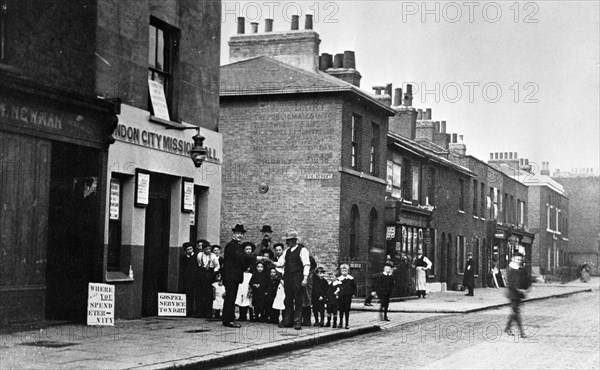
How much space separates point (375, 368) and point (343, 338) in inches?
179

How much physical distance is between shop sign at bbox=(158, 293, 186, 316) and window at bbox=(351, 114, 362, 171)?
41.9 ft

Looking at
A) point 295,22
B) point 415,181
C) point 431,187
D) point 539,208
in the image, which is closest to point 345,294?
point 295,22

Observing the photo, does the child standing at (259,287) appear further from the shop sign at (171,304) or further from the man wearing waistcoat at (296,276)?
the shop sign at (171,304)

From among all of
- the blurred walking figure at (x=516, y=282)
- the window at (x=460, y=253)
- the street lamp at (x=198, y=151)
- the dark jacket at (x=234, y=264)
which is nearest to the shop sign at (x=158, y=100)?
the street lamp at (x=198, y=151)

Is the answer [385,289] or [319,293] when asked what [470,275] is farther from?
[319,293]

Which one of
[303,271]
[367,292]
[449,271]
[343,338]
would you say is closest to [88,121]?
[303,271]

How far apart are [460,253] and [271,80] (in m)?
18.4

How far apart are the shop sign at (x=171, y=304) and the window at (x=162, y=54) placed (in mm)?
3776

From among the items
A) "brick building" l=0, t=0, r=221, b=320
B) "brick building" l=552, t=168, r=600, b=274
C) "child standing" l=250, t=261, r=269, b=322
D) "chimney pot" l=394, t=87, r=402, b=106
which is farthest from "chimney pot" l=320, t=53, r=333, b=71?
"brick building" l=552, t=168, r=600, b=274

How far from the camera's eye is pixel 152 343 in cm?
1238

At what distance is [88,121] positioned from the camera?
1459cm

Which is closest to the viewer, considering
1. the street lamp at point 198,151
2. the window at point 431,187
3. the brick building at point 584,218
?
the street lamp at point 198,151

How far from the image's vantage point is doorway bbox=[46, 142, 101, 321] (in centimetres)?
1455

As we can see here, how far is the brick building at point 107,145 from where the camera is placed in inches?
547
